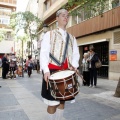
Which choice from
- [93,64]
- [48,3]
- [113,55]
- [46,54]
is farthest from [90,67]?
[48,3]

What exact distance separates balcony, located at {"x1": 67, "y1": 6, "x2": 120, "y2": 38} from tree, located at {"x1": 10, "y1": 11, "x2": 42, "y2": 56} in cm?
1147

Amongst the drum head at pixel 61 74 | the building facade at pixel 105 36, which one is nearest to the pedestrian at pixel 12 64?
the building facade at pixel 105 36

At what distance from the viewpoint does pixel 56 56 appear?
353 centimetres

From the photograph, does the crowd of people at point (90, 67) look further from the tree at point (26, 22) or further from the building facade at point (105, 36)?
the tree at point (26, 22)

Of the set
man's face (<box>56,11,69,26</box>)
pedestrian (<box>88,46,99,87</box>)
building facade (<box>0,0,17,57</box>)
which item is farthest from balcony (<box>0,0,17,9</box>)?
man's face (<box>56,11,69,26</box>)

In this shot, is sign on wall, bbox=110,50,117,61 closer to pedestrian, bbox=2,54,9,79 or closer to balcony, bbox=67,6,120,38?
balcony, bbox=67,6,120,38

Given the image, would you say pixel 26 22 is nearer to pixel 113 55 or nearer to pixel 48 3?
pixel 48 3

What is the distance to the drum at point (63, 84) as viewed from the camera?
10.6ft

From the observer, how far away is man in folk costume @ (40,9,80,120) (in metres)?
3.42

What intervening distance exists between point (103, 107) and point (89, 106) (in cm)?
36

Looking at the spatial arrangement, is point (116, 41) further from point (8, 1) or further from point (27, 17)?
point (8, 1)

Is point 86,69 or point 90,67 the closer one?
point 90,67

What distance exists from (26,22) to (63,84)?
98.3ft

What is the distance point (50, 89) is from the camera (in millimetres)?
3367
